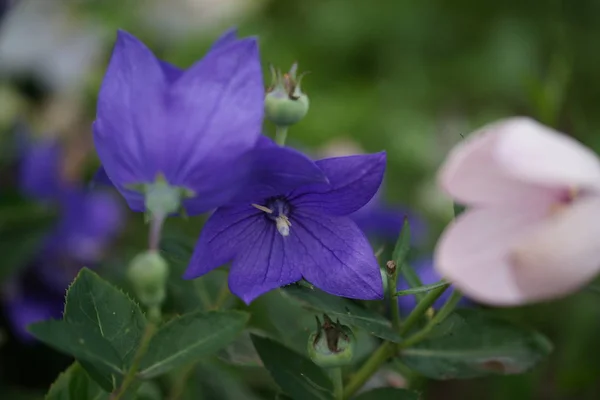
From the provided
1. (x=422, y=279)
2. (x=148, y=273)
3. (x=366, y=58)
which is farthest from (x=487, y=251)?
(x=366, y=58)

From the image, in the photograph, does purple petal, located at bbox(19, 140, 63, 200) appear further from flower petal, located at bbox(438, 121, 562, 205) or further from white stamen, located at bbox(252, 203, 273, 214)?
flower petal, located at bbox(438, 121, 562, 205)

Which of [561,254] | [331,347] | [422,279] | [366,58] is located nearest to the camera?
[561,254]

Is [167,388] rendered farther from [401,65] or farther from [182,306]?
[401,65]

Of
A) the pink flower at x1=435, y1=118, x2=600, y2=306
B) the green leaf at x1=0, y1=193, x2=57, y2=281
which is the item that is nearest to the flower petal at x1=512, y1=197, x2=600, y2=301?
the pink flower at x1=435, y1=118, x2=600, y2=306

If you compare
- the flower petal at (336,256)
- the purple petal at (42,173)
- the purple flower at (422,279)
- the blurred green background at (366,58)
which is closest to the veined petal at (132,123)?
the flower petal at (336,256)

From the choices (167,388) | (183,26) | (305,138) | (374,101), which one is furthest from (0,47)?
(167,388)

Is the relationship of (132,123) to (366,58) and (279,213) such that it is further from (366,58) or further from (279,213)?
(366,58)
